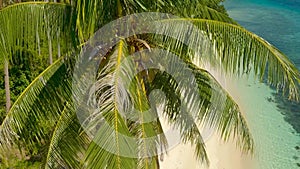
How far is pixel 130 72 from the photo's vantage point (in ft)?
13.5

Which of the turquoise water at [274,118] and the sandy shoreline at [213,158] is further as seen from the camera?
the turquoise water at [274,118]

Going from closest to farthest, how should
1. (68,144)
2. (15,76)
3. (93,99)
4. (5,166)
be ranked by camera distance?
(93,99), (68,144), (5,166), (15,76)

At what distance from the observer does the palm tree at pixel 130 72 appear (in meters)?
4.16

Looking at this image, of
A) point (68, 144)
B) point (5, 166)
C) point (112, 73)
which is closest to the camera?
point (112, 73)

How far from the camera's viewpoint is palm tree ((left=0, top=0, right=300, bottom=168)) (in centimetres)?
416

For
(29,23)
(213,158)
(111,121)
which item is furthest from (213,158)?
(111,121)

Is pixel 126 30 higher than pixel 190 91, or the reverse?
pixel 126 30

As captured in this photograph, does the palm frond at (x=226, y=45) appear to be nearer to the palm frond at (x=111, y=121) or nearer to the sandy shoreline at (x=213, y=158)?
the palm frond at (x=111, y=121)

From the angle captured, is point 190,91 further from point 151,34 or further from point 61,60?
point 61,60

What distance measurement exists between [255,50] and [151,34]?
131 centimetres

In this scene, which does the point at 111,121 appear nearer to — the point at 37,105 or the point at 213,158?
the point at 37,105

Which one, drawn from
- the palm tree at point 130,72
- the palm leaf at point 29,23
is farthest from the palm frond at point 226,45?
the palm leaf at point 29,23

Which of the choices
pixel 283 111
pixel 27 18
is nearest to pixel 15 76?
pixel 27 18

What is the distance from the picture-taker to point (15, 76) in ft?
39.3
